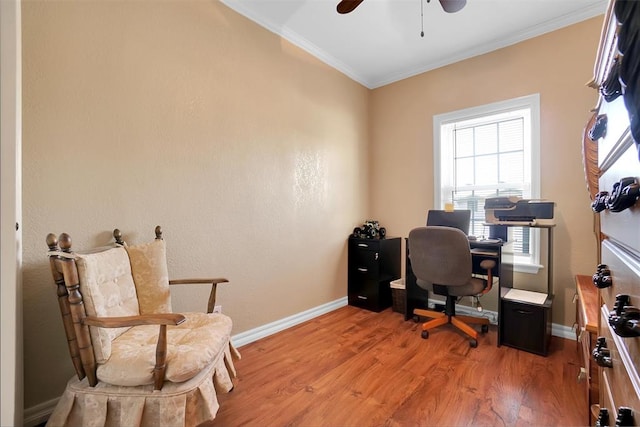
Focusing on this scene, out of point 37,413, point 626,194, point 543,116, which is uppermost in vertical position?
point 543,116

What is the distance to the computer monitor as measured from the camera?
9.46 ft

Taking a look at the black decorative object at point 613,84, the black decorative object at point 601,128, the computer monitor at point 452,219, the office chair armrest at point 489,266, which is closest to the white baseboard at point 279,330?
the office chair armrest at point 489,266

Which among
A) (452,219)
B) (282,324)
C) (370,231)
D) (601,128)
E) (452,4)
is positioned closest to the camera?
(601,128)

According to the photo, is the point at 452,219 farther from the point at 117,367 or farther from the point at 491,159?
the point at 117,367

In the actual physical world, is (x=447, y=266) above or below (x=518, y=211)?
below

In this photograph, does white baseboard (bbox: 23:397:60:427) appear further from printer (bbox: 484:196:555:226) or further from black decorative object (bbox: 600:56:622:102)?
printer (bbox: 484:196:555:226)

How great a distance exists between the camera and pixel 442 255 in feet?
7.86

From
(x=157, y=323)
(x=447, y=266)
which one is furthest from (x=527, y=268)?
(x=157, y=323)

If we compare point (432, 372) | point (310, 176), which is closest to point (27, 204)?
point (310, 176)

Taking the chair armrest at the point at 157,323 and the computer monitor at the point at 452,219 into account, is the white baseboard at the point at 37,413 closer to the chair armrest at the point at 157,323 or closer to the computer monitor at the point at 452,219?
the chair armrest at the point at 157,323

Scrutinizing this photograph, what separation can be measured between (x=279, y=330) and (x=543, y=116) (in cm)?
321

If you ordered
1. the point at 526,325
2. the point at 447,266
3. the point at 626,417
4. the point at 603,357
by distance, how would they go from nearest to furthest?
the point at 626,417 → the point at 603,357 → the point at 526,325 → the point at 447,266

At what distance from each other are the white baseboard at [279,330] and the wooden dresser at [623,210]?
2241 mm

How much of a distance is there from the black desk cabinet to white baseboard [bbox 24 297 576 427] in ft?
0.83
